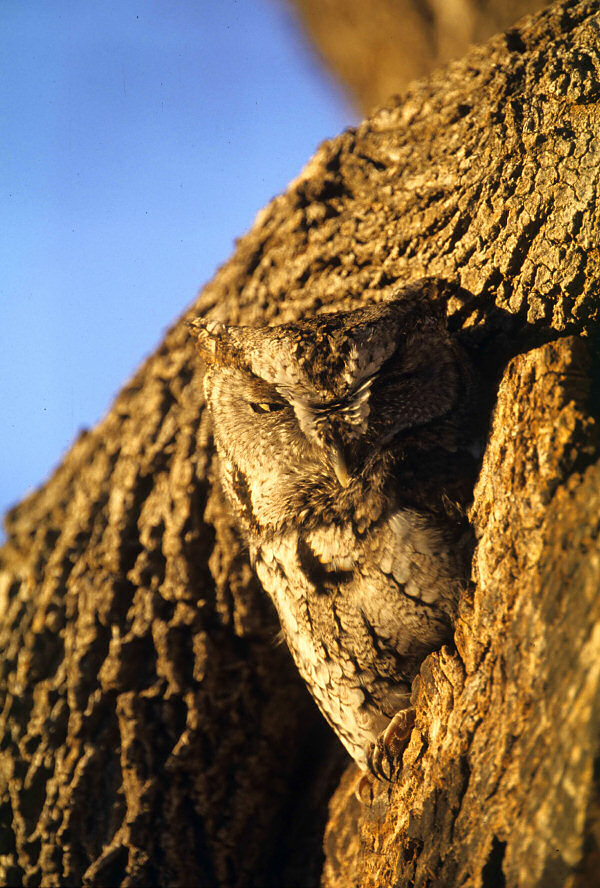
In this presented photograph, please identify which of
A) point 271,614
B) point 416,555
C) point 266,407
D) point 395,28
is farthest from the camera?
point 271,614

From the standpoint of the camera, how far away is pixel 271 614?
268 centimetres

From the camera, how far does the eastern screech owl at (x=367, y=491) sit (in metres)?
1.69

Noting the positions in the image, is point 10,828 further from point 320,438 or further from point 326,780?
point 320,438

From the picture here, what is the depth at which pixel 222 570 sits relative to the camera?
266 centimetres

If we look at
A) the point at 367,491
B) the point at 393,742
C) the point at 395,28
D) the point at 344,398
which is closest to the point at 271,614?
the point at 393,742

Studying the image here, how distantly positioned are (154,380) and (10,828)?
2.06m

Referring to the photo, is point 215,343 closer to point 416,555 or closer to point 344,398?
point 344,398

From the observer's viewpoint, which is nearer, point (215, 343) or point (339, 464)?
point (339, 464)

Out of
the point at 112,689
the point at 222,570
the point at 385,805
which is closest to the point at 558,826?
the point at 385,805

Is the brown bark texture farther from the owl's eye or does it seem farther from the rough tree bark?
the owl's eye

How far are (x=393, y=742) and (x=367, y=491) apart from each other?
0.71 metres

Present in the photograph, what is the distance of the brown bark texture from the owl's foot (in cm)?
232

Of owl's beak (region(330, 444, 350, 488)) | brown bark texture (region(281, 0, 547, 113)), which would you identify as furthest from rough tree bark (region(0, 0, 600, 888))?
owl's beak (region(330, 444, 350, 488))

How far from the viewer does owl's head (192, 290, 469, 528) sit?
1.75 meters
